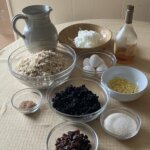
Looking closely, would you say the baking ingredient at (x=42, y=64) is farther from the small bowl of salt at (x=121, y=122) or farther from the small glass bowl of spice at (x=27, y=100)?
the small bowl of salt at (x=121, y=122)

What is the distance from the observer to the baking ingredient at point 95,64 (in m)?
1.00

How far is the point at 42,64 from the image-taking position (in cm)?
93

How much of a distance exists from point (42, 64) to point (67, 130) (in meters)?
0.28

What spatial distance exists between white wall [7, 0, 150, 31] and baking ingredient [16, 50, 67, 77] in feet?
2.78

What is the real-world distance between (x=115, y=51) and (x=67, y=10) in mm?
807

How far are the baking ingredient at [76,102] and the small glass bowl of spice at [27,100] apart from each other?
0.08m

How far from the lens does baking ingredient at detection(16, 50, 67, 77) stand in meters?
0.92

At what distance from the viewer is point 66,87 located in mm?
936

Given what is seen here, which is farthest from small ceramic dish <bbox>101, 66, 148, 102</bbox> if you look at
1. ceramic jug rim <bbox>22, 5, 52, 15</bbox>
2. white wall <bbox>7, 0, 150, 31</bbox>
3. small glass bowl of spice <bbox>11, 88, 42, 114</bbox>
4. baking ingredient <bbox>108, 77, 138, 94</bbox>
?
white wall <bbox>7, 0, 150, 31</bbox>

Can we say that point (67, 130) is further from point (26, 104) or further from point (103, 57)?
point (103, 57)

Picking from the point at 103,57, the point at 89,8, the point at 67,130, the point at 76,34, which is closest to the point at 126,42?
the point at 103,57

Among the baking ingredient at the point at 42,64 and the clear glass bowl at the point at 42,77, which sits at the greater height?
the baking ingredient at the point at 42,64

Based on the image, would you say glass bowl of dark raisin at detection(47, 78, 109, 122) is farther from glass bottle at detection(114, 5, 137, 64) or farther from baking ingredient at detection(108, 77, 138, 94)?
glass bottle at detection(114, 5, 137, 64)

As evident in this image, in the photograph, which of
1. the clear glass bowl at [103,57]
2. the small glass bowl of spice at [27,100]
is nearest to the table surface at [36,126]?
the small glass bowl of spice at [27,100]
